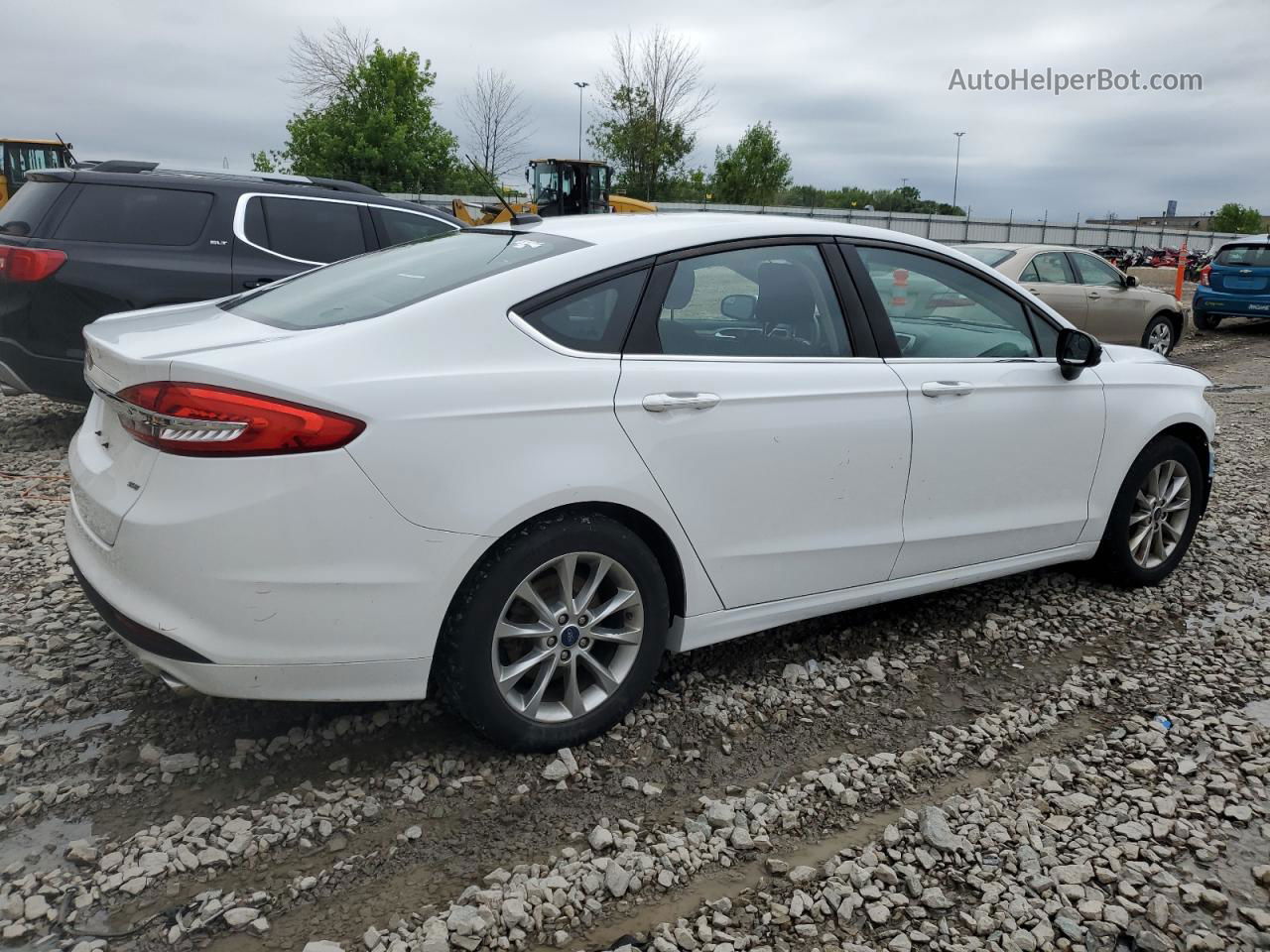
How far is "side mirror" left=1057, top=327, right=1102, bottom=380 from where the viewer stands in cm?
411

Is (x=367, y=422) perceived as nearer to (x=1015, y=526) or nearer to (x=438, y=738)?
(x=438, y=738)

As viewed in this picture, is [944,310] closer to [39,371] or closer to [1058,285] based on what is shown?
[39,371]

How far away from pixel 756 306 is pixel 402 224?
528cm

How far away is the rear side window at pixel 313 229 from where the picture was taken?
7.39 meters

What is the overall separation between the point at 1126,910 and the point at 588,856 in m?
1.35

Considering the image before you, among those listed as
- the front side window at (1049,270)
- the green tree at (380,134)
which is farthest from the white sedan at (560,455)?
the green tree at (380,134)

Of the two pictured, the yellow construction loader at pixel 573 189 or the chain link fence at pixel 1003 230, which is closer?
the yellow construction loader at pixel 573 189

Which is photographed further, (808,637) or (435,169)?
(435,169)

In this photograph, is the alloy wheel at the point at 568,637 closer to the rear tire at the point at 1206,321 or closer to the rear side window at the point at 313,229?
the rear side window at the point at 313,229

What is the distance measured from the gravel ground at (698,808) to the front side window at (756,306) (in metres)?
1.22

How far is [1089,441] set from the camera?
427cm

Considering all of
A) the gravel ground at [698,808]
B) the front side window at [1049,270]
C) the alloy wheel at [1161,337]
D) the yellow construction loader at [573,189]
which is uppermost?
the yellow construction loader at [573,189]

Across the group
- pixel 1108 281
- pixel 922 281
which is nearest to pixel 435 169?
pixel 1108 281

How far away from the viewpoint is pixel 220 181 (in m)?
7.23
